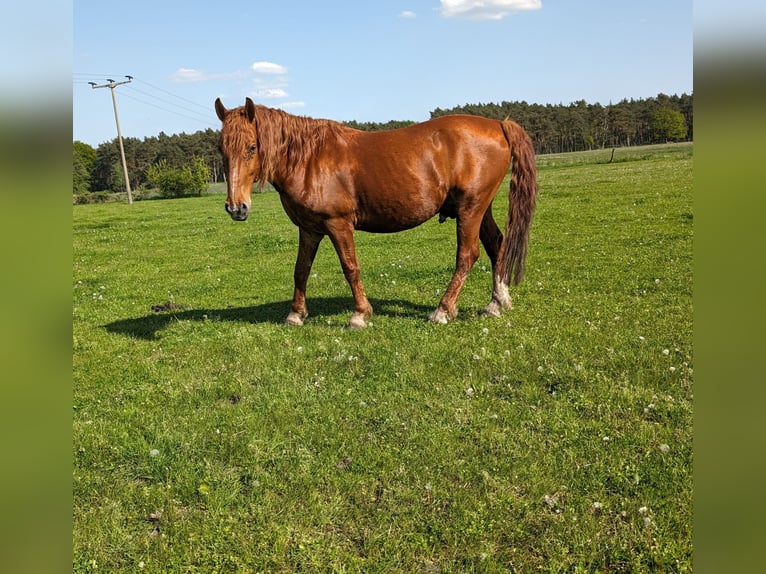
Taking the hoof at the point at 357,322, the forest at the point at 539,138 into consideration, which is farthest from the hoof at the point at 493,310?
the forest at the point at 539,138

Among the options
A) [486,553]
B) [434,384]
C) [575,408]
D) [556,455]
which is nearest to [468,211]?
[434,384]

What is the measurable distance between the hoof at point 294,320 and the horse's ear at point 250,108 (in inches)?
125

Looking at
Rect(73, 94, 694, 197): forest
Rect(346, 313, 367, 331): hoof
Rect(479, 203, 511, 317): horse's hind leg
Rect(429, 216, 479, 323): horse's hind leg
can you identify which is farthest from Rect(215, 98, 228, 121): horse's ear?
Rect(73, 94, 694, 197): forest

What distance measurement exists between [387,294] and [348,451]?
5632mm

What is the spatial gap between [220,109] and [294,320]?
3378 millimetres

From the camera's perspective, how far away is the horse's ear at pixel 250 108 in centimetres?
665

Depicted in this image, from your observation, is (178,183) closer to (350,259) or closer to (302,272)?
(302,272)

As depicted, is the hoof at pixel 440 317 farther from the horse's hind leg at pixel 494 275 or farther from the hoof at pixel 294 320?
the hoof at pixel 294 320

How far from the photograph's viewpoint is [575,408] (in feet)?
17.3

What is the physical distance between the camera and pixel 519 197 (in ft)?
26.8

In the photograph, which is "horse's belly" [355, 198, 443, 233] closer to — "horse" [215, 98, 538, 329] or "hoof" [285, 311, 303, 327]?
"horse" [215, 98, 538, 329]

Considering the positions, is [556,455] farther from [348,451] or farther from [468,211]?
[468,211]

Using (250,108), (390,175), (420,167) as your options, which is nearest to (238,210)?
(250,108)
